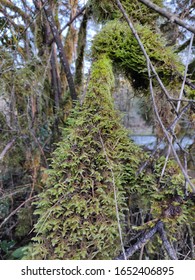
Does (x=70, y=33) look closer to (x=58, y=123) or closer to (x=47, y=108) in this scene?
(x=47, y=108)

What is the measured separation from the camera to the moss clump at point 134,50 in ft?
3.21

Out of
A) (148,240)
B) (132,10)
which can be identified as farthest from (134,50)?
(148,240)

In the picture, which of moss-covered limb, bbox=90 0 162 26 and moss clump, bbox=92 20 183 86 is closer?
moss clump, bbox=92 20 183 86

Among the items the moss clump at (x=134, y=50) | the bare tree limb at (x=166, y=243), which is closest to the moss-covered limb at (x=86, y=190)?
the bare tree limb at (x=166, y=243)

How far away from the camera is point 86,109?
84cm

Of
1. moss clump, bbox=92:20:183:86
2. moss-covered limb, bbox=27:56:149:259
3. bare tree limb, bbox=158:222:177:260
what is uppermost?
moss clump, bbox=92:20:183:86

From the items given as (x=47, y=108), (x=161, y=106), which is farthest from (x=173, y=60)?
(x=47, y=108)

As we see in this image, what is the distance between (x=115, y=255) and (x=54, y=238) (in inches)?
8.5

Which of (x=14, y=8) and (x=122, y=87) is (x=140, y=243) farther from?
(x=14, y=8)

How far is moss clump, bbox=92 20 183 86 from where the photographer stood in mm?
977

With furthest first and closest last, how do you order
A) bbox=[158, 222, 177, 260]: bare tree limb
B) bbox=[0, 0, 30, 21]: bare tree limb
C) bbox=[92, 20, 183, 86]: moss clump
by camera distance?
bbox=[0, 0, 30, 21]: bare tree limb → bbox=[92, 20, 183, 86]: moss clump → bbox=[158, 222, 177, 260]: bare tree limb

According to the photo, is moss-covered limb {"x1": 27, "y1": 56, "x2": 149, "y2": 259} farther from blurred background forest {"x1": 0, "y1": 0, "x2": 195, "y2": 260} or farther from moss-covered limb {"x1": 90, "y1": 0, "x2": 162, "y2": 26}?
moss-covered limb {"x1": 90, "y1": 0, "x2": 162, "y2": 26}

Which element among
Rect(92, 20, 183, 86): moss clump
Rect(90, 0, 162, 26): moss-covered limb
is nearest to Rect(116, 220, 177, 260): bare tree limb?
Rect(92, 20, 183, 86): moss clump

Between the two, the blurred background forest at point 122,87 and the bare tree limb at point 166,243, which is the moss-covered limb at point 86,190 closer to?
the blurred background forest at point 122,87
